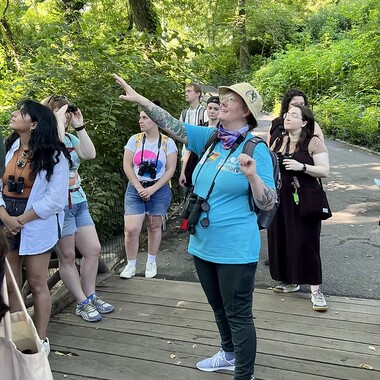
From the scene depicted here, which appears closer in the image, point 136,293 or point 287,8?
point 136,293

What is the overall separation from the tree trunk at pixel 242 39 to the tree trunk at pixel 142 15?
21.9 meters

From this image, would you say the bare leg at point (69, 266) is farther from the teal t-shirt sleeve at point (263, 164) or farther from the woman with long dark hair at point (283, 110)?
the woman with long dark hair at point (283, 110)

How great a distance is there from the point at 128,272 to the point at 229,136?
2541 millimetres

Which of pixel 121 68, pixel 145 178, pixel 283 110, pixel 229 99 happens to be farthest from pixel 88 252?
pixel 121 68

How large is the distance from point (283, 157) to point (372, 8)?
13950 millimetres

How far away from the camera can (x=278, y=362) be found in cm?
323

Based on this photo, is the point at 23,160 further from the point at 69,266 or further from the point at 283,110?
the point at 283,110

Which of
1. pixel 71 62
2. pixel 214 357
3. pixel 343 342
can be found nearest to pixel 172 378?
pixel 214 357

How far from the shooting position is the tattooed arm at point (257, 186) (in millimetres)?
2422

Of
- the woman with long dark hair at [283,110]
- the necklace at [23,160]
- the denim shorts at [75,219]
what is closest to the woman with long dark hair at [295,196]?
the woman with long dark hair at [283,110]

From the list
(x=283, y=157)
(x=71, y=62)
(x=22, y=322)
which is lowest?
(x=22, y=322)

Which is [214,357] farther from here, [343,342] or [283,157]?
[283,157]

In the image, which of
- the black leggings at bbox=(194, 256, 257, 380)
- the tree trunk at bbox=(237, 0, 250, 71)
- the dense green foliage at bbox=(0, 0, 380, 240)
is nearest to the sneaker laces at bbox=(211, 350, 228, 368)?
the black leggings at bbox=(194, 256, 257, 380)

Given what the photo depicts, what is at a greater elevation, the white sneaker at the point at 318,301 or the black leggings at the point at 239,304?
the black leggings at the point at 239,304
